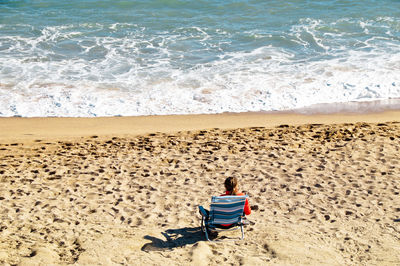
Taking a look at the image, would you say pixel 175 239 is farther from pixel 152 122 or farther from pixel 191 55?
pixel 191 55

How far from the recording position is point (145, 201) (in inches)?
295

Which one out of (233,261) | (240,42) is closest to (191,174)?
(233,261)

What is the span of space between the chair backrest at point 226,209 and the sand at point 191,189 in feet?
0.96

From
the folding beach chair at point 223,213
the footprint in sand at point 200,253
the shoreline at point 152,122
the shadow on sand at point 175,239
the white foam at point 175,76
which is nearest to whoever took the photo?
the footprint in sand at point 200,253

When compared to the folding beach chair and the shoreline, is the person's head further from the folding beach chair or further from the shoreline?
the shoreline

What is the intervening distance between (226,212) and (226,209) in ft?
0.14

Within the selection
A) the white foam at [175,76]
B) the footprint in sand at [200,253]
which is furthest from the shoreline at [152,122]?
the footprint in sand at [200,253]

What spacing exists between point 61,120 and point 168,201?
5331 millimetres

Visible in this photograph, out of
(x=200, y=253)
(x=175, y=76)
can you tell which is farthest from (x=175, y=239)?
(x=175, y=76)

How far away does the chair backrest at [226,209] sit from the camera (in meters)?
6.40

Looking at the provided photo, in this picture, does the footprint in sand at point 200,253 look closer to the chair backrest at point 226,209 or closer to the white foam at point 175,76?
the chair backrest at point 226,209

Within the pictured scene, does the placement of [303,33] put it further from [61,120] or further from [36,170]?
[36,170]

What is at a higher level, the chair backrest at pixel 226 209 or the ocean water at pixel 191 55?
the ocean water at pixel 191 55

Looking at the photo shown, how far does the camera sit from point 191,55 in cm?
1661
